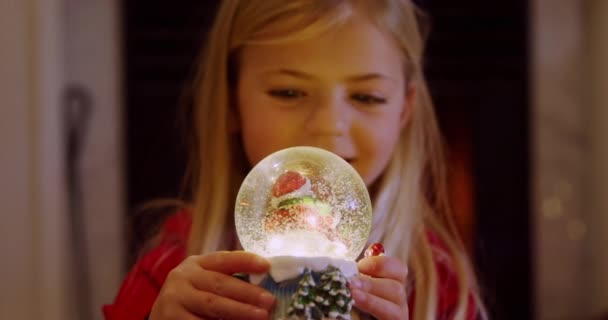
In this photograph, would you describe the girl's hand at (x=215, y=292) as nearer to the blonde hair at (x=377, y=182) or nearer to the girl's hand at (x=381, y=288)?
the girl's hand at (x=381, y=288)

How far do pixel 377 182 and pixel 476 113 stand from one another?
45.6 inches

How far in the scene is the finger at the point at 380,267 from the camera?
0.48 meters

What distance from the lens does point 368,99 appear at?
665mm

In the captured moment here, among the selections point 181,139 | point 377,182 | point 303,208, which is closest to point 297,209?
point 303,208

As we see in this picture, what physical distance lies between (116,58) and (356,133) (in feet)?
4.09

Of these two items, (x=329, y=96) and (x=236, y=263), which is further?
(x=329, y=96)

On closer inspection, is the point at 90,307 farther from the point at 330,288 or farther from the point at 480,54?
the point at 330,288

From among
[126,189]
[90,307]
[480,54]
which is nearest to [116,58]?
[126,189]

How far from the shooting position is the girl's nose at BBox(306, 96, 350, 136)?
0.63 m

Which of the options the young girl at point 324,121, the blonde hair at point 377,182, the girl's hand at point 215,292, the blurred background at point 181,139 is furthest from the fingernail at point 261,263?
the blurred background at point 181,139

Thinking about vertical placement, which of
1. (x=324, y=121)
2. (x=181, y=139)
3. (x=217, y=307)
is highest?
(x=324, y=121)

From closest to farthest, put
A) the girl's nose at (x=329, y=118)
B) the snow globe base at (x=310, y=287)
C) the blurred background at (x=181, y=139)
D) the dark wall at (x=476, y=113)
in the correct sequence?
the snow globe base at (x=310, y=287) → the girl's nose at (x=329, y=118) → the blurred background at (x=181, y=139) → the dark wall at (x=476, y=113)

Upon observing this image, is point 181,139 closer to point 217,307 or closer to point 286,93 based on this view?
point 286,93

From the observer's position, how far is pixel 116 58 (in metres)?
1.75
